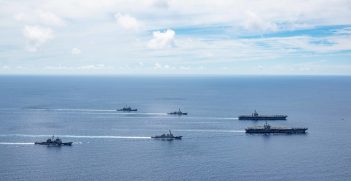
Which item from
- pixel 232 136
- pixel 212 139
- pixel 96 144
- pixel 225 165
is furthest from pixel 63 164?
pixel 232 136

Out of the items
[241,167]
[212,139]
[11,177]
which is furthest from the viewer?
[212,139]

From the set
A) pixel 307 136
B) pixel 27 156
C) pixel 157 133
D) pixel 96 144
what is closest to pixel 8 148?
pixel 27 156

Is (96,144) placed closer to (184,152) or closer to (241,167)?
(184,152)

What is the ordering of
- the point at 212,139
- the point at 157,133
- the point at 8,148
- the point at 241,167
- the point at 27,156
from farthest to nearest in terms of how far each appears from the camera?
the point at 157,133, the point at 212,139, the point at 8,148, the point at 27,156, the point at 241,167

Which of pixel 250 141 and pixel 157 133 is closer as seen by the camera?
pixel 250 141

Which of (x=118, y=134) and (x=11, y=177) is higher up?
(x=118, y=134)

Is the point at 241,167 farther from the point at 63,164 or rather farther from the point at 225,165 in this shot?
the point at 63,164

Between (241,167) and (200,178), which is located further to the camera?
(241,167)

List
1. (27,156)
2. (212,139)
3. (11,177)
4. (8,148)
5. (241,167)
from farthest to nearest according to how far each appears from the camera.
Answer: (212,139), (8,148), (27,156), (241,167), (11,177)

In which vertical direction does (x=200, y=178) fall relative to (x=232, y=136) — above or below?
below
